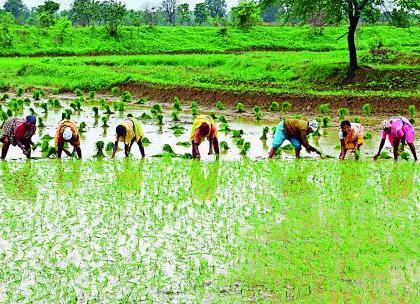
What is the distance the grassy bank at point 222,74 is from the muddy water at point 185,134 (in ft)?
10.2

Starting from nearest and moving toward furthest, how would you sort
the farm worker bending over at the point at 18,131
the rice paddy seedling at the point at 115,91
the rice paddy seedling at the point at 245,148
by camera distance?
the farm worker bending over at the point at 18,131 → the rice paddy seedling at the point at 245,148 → the rice paddy seedling at the point at 115,91

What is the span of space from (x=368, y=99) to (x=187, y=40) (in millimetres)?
27757

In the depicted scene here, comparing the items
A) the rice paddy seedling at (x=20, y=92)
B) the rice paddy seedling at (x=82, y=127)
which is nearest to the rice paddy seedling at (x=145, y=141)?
the rice paddy seedling at (x=82, y=127)

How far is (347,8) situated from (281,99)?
4.61 meters

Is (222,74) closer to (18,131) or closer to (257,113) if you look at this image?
(257,113)

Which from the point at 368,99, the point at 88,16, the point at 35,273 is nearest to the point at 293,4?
the point at 368,99

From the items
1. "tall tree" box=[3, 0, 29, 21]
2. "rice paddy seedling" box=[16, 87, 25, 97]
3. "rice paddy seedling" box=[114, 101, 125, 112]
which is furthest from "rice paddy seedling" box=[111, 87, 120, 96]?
"tall tree" box=[3, 0, 29, 21]

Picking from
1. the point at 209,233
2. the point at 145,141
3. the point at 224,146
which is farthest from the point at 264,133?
the point at 209,233

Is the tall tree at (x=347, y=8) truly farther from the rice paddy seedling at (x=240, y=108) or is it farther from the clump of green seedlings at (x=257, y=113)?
the clump of green seedlings at (x=257, y=113)

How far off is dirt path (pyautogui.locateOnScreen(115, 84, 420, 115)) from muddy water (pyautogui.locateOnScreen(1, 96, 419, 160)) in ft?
3.27

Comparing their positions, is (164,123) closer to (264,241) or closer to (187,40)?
(264,241)

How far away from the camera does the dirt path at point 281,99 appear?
878 inches

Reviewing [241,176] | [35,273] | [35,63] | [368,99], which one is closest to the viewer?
[35,273]

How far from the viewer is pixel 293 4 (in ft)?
92.0
